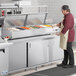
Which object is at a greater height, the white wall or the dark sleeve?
the white wall

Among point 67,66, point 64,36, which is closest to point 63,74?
point 67,66

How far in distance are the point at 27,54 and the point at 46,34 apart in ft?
2.64

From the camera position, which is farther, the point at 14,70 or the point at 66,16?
the point at 66,16

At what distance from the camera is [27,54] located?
16.5 feet

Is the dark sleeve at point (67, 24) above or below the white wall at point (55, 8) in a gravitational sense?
below

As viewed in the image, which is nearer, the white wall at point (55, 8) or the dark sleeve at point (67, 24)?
the dark sleeve at point (67, 24)

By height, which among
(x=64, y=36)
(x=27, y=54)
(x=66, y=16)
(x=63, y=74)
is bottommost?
(x=63, y=74)

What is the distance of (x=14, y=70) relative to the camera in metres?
4.83

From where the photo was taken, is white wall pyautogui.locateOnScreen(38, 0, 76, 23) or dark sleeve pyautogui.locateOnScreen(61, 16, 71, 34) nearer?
dark sleeve pyautogui.locateOnScreen(61, 16, 71, 34)

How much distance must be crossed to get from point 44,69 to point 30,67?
376 millimetres

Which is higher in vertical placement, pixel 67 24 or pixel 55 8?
pixel 55 8

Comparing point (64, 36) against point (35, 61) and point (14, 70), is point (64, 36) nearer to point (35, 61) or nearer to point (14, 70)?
point (35, 61)

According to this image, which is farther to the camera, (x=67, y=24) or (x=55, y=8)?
(x=55, y=8)

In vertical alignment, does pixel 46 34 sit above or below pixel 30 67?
above
